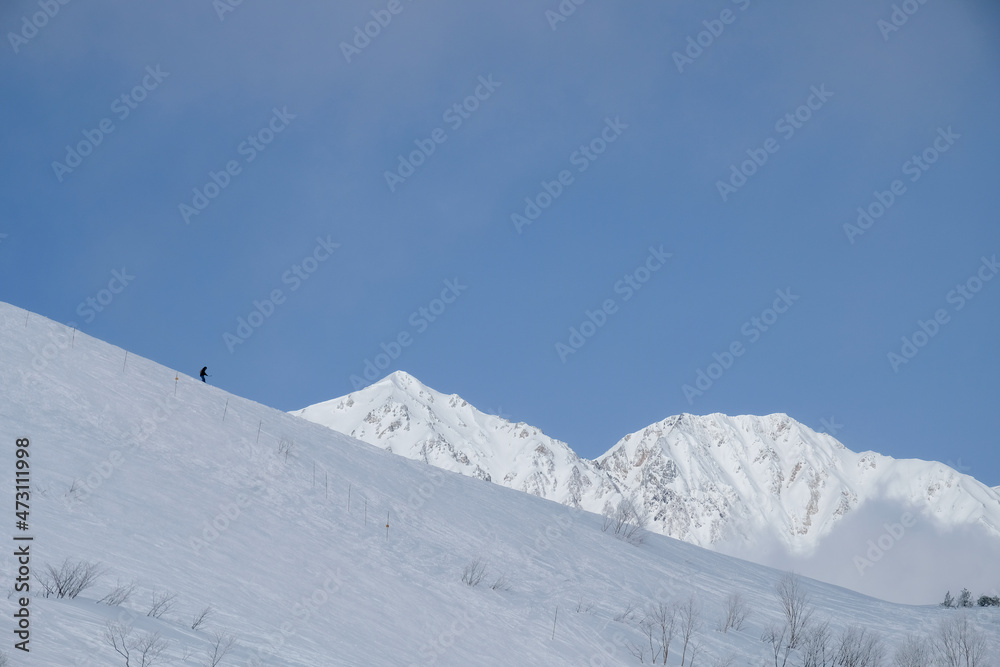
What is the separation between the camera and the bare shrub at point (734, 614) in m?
27.1

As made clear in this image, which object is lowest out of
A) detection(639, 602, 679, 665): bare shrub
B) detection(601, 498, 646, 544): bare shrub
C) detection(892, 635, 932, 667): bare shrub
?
detection(639, 602, 679, 665): bare shrub

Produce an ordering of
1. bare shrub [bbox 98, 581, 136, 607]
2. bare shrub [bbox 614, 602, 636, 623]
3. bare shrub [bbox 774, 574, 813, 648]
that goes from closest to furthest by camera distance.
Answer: bare shrub [bbox 98, 581, 136, 607] < bare shrub [bbox 614, 602, 636, 623] < bare shrub [bbox 774, 574, 813, 648]

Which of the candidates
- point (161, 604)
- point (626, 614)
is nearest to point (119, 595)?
point (161, 604)

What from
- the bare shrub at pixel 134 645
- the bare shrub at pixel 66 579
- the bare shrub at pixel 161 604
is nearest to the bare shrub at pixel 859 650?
the bare shrub at pixel 161 604

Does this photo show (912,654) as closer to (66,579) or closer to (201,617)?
(201,617)

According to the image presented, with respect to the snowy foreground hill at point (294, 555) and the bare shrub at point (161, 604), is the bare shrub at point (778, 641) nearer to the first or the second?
the snowy foreground hill at point (294, 555)

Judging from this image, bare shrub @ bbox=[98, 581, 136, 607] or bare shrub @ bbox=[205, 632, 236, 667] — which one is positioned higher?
bare shrub @ bbox=[98, 581, 136, 607]

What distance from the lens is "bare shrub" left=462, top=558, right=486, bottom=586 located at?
23567 mm

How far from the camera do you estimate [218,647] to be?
13.5 m

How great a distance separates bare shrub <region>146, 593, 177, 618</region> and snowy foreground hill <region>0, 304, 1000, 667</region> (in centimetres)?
7

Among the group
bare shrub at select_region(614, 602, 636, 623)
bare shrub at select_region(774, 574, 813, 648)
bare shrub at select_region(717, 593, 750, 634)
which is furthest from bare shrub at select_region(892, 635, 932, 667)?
bare shrub at select_region(614, 602, 636, 623)

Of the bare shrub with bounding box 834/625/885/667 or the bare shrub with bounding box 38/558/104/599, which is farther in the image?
the bare shrub with bounding box 834/625/885/667

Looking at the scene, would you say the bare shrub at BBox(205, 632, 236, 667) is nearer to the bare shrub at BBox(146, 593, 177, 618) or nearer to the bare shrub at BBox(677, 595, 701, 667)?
the bare shrub at BBox(146, 593, 177, 618)

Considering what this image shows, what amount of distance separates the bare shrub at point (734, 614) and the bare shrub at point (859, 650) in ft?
9.81
